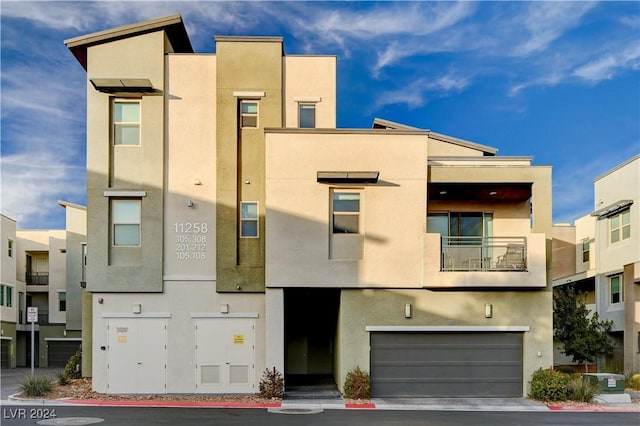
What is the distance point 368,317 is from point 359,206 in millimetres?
Result: 3378

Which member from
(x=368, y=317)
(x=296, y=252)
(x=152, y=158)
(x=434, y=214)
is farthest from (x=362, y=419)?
(x=152, y=158)

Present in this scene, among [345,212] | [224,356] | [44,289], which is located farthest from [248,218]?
[44,289]

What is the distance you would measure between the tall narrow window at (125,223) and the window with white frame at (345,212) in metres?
6.39

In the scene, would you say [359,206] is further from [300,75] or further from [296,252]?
[300,75]

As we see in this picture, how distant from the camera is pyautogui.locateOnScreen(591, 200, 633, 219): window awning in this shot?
79.2 feet

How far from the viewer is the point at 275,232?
17.0 meters

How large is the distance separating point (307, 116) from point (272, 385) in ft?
28.4

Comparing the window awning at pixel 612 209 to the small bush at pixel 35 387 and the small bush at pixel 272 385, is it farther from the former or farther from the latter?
the small bush at pixel 35 387

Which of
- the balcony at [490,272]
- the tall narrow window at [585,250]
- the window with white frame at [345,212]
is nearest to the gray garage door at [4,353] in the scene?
the window with white frame at [345,212]

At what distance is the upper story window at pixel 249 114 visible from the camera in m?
18.5

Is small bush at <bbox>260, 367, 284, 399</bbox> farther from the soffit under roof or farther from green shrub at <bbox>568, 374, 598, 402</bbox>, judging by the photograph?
the soffit under roof

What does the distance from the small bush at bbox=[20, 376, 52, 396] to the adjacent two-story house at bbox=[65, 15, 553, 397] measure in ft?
4.93

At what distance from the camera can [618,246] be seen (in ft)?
82.7

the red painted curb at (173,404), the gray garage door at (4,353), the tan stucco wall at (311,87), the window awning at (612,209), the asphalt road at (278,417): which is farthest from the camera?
the gray garage door at (4,353)
